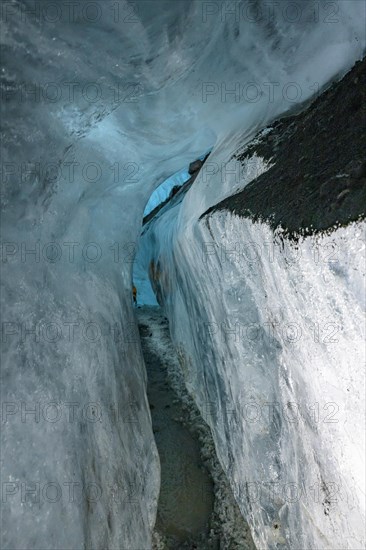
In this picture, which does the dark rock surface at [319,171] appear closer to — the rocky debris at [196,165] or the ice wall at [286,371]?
the ice wall at [286,371]

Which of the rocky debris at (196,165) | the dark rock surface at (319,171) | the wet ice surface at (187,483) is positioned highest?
the rocky debris at (196,165)

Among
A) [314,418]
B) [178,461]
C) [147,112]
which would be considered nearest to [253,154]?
[147,112]

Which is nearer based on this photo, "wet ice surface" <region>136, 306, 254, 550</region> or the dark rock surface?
the dark rock surface

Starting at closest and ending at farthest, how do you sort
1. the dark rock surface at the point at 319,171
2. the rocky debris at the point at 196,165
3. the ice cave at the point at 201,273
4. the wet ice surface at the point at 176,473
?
the dark rock surface at the point at 319,171, the ice cave at the point at 201,273, the wet ice surface at the point at 176,473, the rocky debris at the point at 196,165

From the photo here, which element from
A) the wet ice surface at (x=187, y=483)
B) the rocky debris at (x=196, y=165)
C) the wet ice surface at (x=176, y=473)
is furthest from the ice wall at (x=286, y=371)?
the rocky debris at (x=196, y=165)

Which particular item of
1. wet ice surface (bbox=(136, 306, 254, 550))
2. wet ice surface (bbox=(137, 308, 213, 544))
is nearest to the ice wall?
wet ice surface (bbox=(136, 306, 254, 550))

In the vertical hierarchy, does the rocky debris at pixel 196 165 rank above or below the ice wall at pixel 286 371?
above

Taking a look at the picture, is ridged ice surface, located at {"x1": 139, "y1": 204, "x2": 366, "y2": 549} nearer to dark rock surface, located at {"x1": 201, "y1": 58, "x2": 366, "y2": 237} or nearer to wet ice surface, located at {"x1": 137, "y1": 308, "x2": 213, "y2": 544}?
dark rock surface, located at {"x1": 201, "y1": 58, "x2": 366, "y2": 237}

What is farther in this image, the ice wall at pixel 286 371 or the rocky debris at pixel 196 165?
the rocky debris at pixel 196 165
